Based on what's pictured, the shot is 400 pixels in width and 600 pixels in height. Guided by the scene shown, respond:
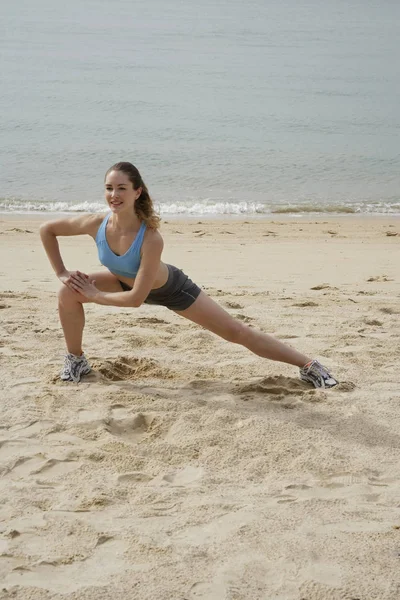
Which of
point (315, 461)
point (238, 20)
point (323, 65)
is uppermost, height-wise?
point (238, 20)

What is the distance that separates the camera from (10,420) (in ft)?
13.6

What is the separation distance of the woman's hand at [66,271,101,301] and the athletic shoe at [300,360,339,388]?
1346 millimetres

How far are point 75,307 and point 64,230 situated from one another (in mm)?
479

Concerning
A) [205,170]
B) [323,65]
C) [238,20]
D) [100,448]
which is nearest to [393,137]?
[205,170]

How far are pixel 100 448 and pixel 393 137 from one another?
711 inches

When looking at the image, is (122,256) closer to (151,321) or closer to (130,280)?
(130,280)

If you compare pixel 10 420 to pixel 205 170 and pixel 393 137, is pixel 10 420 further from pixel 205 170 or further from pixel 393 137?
pixel 393 137

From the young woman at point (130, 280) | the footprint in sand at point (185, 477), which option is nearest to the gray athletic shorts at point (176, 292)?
the young woman at point (130, 280)

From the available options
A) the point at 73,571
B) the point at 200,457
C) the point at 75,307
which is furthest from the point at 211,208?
the point at 73,571

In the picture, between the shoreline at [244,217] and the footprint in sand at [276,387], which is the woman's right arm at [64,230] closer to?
the footprint in sand at [276,387]

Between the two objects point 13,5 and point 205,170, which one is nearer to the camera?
point 205,170

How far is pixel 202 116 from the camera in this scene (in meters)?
21.7

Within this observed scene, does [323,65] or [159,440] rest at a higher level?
[323,65]

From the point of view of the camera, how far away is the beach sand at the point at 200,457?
2.84 metres
